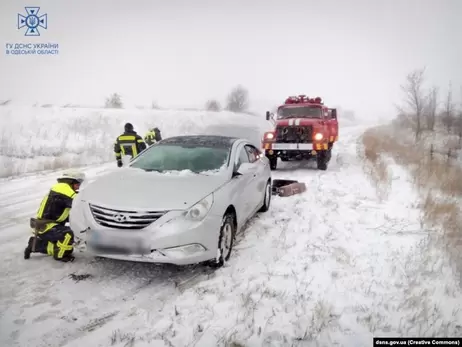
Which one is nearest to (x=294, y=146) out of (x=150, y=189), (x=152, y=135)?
(x=152, y=135)

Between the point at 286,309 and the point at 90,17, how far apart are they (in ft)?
11.7

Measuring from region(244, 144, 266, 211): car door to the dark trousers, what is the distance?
7.63 feet

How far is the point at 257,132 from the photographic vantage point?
34.3ft

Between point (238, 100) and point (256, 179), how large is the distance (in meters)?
2.27

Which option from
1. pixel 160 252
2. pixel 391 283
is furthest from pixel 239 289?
pixel 391 283

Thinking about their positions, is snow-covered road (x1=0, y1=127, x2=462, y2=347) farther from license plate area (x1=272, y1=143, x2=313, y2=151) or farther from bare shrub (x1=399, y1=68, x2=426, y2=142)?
license plate area (x1=272, y1=143, x2=313, y2=151)

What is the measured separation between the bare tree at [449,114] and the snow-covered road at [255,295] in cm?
136

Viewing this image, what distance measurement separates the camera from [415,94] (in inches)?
154

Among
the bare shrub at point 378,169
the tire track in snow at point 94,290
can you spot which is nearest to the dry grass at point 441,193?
the bare shrub at point 378,169

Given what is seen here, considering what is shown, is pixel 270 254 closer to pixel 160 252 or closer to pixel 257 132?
pixel 160 252

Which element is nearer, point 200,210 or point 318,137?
point 200,210

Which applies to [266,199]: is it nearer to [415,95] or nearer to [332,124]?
[415,95]

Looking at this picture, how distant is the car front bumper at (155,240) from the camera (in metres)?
3.20

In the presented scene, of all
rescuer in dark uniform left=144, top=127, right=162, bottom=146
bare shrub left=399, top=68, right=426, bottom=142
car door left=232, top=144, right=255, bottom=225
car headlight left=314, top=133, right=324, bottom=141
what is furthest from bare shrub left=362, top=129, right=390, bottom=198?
rescuer in dark uniform left=144, top=127, right=162, bottom=146
